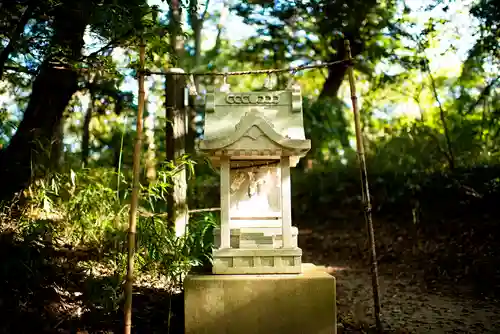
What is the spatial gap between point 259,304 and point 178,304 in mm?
1030

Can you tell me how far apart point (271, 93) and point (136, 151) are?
4.24 feet

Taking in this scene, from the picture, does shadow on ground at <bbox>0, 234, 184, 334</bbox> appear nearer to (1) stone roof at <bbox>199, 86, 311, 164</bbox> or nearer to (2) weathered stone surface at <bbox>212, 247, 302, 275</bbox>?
(2) weathered stone surface at <bbox>212, 247, 302, 275</bbox>

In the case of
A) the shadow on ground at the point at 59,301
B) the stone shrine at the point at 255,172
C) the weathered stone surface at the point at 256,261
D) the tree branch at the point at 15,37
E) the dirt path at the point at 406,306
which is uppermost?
the tree branch at the point at 15,37

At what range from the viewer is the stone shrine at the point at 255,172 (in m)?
3.51

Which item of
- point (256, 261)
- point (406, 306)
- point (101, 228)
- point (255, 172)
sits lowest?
point (406, 306)

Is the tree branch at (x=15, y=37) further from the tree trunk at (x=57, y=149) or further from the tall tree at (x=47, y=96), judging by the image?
the tree trunk at (x=57, y=149)

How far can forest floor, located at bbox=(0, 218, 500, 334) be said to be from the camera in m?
3.62

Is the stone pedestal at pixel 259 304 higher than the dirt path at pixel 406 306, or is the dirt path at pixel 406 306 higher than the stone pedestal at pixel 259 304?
the stone pedestal at pixel 259 304

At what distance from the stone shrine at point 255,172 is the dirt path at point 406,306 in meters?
1.21

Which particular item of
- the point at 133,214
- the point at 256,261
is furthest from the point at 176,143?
the point at 256,261

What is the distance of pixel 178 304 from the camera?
411 cm

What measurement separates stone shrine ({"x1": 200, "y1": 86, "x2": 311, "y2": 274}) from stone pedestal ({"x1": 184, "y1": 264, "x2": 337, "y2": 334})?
0.47 feet

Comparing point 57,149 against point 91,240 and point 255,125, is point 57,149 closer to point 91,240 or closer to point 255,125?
point 91,240

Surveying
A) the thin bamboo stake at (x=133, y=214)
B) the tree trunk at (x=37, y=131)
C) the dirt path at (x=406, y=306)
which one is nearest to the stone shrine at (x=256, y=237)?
the thin bamboo stake at (x=133, y=214)
